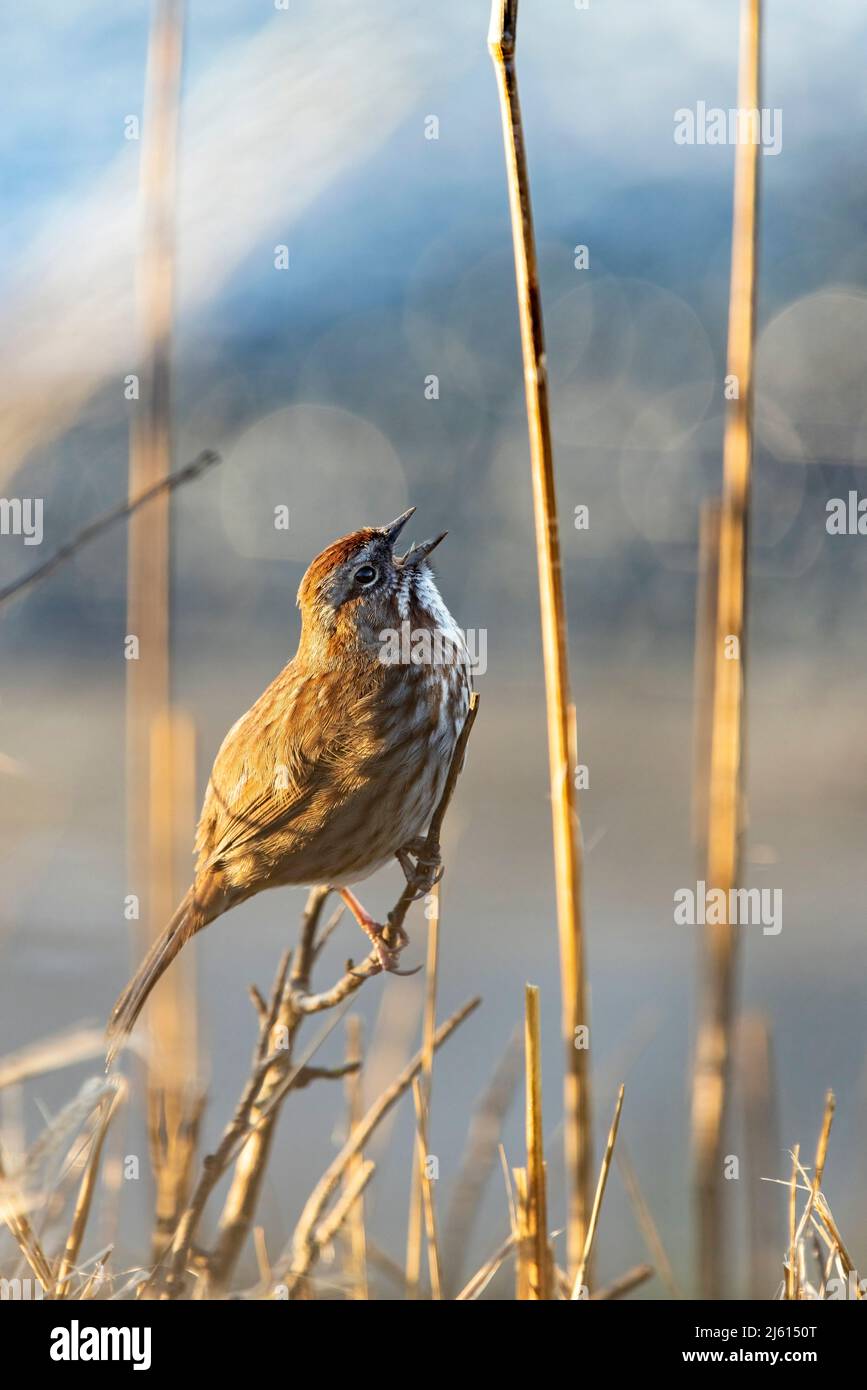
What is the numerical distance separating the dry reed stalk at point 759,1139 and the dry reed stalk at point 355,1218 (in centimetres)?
75

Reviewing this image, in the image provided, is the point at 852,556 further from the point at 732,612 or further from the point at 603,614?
the point at 732,612

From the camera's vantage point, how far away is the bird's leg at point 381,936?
1.91 meters

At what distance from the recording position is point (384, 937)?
199 centimetres

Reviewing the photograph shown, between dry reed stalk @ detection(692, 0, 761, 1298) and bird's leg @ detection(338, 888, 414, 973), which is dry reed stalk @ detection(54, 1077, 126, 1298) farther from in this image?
dry reed stalk @ detection(692, 0, 761, 1298)

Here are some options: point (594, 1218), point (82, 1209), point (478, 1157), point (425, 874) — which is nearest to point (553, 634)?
point (425, 874)

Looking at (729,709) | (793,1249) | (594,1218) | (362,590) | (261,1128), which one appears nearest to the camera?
(594,1218)

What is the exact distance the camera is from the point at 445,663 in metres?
2.35

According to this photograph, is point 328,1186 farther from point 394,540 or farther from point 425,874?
point 394,540

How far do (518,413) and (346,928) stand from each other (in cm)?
296

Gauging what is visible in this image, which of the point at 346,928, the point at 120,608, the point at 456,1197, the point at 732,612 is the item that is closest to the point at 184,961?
the point at 456,1197

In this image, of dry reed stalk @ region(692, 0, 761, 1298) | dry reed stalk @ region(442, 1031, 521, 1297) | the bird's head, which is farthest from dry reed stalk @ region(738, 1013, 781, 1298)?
the bird's head

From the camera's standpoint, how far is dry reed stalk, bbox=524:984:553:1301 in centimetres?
153

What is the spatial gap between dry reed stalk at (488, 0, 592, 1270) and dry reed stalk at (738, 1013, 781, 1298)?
83 centimetres

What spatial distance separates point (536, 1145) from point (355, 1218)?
21.8 inches
